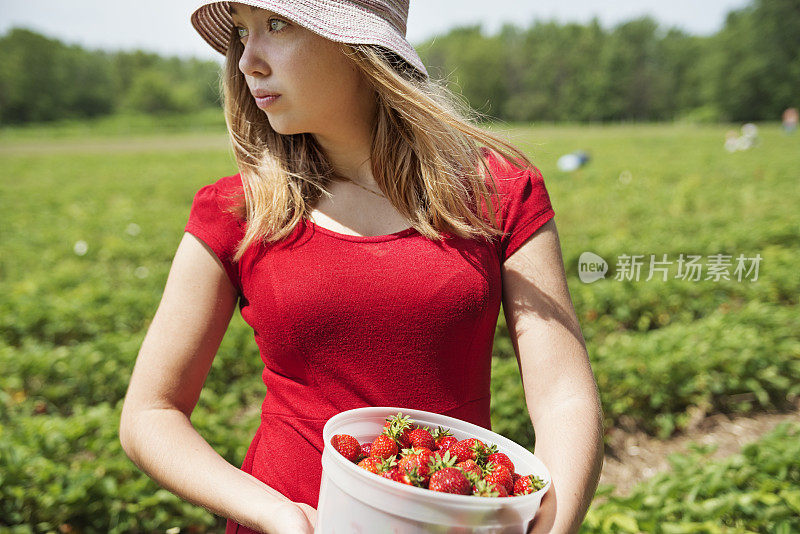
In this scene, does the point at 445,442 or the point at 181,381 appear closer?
the point at 445,442

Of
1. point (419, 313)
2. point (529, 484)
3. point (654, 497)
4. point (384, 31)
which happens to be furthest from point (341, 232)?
point (654, 497)

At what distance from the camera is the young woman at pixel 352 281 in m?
1.19

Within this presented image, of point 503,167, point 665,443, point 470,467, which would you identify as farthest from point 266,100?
point 665,443

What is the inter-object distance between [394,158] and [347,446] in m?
0.61

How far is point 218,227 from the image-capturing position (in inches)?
49.8

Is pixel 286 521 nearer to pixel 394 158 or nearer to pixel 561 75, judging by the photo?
pixel 394 158

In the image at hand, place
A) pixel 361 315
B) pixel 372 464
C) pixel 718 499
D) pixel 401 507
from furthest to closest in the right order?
pixel 718 499
pixel 361 315
pixel 372 464
pixel 401 507

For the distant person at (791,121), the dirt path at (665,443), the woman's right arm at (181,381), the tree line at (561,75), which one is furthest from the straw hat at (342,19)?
the tree line at (561,75)

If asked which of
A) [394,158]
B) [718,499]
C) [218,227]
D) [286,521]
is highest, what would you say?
[394,158]

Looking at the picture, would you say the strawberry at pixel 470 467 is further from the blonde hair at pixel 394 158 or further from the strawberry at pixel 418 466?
the blonde hair at pixel 394 158

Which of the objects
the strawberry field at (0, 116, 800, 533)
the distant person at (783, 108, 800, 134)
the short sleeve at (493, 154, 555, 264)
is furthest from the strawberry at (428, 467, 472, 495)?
the distant person at (783, 108, 800, 134)

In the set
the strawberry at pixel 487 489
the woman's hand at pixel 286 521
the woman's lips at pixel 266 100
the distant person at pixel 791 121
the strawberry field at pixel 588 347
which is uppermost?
the woman's lips at pixel 266 100

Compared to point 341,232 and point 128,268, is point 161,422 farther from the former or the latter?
point 128,268

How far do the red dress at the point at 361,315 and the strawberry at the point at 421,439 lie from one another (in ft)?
0.58
